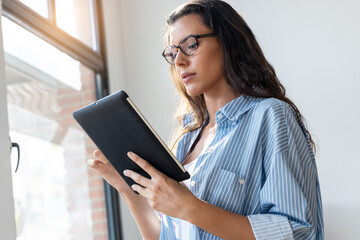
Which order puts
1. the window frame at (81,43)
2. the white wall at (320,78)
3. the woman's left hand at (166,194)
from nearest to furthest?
the woman's left hand at (166,194) < the window frame at (81,43) < the white wall at (320,78)

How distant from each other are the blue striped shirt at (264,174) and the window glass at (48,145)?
1.32 meters

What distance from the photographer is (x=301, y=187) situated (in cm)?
130

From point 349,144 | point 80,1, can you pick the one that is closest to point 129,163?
point 349,144

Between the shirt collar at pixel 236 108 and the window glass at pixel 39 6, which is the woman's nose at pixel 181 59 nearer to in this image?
the shirt collar at pixel 236 108

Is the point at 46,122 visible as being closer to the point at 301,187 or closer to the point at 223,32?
the point at 223,32

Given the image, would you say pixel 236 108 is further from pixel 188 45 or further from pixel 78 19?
pixel 78 19

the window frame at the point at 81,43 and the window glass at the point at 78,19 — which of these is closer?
Answer: the window frame at the point at 81,43

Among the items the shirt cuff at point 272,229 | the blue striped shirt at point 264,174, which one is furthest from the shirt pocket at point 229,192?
the shirt cuff at point 272,229

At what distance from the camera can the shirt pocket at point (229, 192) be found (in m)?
1.35

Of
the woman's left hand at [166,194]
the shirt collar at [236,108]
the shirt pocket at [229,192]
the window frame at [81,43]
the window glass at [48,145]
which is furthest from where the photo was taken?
the window frame at [81,43]

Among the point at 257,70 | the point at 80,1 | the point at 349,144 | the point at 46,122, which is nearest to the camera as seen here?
the point at 257,70

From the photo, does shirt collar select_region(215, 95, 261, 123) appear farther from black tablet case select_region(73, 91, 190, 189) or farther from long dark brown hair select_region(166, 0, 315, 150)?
black tablet case select_region(73, 91, 190, 189)

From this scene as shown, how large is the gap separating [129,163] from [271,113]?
0.39 meters

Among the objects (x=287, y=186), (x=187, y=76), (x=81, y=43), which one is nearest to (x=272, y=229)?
(x=287, y=186)
